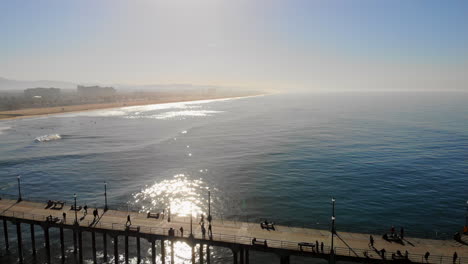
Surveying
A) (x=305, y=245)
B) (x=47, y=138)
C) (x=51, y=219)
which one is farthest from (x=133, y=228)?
(x=47, y=138)

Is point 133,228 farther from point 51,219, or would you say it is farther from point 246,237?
point 246,237

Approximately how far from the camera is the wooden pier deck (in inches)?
1358

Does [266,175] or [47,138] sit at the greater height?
[47,138]

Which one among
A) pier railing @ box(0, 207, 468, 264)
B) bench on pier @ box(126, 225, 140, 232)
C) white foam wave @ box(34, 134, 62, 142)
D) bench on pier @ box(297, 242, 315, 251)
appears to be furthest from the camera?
white foam wave @ box(34, 134, 62, 142)

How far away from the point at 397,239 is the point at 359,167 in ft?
159

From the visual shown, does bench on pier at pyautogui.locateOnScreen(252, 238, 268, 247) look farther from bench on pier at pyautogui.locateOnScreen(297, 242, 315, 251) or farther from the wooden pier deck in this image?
bench on pier at pyautogui.locateOnScreen(297, 242, 315, 251)

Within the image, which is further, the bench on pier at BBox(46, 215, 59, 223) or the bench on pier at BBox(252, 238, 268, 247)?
the bench on pier at BBox(46, 215, 59, 223)

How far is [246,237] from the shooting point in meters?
37.5

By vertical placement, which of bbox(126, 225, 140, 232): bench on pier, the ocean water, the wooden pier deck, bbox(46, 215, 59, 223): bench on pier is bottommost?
the ocean water

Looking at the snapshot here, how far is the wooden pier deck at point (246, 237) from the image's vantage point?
3450cm

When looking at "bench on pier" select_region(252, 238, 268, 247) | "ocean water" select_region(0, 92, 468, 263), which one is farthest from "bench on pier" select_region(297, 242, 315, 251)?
"ocean water" select_region(0, 92, 468, 263)

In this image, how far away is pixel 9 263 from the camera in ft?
143

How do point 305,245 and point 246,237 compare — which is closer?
point 305,245

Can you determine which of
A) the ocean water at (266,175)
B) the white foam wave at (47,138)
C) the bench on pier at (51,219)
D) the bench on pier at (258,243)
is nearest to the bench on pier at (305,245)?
the bench on pier at (258,243)
